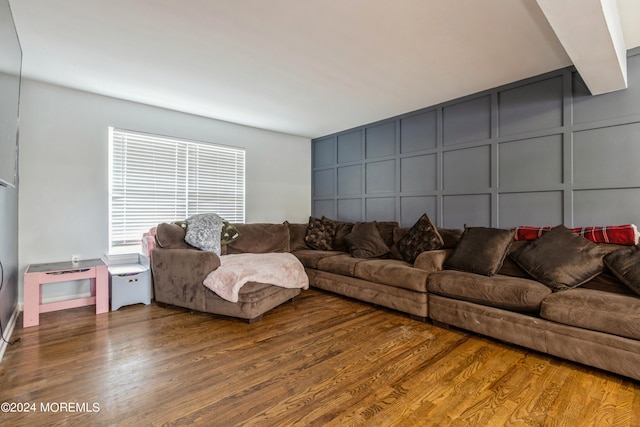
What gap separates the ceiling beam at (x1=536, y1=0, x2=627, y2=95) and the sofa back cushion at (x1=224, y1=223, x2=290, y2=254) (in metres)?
3.65

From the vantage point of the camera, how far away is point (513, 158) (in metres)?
3.36

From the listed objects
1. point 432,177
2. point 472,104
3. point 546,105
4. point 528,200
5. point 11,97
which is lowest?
point 528,200

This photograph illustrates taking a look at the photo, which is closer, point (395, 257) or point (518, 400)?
point (518, 400)

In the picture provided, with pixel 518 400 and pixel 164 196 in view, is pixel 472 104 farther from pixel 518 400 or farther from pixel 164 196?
pixel 164 196

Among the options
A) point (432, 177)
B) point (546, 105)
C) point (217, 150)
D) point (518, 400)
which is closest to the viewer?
point (518, 400)

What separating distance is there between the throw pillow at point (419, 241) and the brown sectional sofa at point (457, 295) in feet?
0.48

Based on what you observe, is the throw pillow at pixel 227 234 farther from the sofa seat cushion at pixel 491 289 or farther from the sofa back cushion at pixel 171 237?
the sofa seat cushion at pixel 491 289

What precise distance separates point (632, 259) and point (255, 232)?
3.87m

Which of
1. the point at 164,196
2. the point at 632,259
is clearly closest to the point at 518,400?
the point at 632,259

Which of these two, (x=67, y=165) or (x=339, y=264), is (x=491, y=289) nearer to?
(x=339, y=264)

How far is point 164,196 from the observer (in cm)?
412

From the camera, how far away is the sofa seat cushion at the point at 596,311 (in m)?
1.88

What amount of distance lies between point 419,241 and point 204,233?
258 centimetres

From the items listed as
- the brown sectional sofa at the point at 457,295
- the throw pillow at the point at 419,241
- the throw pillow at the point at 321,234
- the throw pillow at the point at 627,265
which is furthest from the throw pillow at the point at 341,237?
the throw pillow at the point at 627,265
